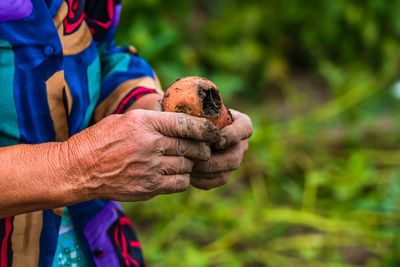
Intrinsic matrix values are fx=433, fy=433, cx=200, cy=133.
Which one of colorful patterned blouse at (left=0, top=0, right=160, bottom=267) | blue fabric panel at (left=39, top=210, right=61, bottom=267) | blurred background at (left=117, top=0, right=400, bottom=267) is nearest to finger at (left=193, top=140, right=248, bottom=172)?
colorful patterned blouse at (left=0, top=0, right=160, bottom=267)

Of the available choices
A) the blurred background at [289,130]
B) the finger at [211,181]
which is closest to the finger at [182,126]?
the finger at [211,181]

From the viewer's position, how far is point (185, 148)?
1046 millimetres

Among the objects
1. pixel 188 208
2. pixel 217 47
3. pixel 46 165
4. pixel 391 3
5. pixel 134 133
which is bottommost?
pixel 188 208

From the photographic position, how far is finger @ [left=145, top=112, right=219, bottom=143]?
100 cm

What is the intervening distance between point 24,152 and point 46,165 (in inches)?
2.1

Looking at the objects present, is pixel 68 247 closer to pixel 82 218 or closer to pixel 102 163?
pixel 82 218

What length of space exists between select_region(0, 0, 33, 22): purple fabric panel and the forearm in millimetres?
285

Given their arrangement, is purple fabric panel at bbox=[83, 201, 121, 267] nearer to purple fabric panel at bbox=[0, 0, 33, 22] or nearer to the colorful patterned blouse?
the colorful patterned blouse

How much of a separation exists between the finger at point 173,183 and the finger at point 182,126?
0.34 feet

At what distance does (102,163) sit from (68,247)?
0.35 metres

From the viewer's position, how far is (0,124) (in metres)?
0.99

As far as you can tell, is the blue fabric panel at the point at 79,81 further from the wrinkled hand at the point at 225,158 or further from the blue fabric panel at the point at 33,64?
the wrinkled hand at the point at 225,158

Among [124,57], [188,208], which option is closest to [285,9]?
[188,208]

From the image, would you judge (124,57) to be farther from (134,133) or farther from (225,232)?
(225,232)
